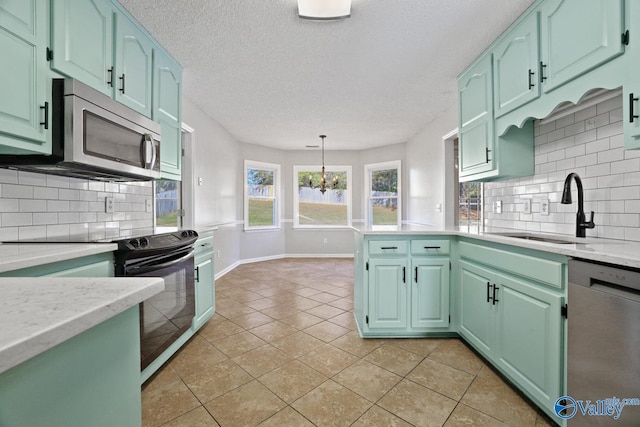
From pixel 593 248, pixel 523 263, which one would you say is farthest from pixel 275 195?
pixel 593 248

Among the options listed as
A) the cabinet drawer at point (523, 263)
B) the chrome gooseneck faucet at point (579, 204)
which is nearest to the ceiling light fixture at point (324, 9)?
the chrome gooseneck faucet at point (579, 204)

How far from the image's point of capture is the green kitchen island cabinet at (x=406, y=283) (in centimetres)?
238

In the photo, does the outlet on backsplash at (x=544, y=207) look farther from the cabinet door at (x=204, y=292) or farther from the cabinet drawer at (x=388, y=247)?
the cabinet door at (x=204, y=292)

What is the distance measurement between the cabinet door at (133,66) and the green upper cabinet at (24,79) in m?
0.47

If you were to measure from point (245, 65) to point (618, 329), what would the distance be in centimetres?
295

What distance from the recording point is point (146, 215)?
279 centimetres

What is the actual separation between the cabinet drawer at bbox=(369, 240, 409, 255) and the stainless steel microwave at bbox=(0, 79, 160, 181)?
1746 millimetres

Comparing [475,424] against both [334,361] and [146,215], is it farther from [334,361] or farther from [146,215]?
[146,215]

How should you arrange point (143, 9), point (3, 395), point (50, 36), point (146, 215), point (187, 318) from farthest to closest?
point (146, 215)
point (187, 318)
point (143, 9)
point (50, 36)
point (3, 395)

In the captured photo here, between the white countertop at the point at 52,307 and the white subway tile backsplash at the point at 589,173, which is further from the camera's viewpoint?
the white subway tile backsplash at the point at 589,173

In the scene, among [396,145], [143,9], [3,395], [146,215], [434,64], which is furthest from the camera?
[396,145]

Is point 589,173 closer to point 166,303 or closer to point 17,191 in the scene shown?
point 166,303

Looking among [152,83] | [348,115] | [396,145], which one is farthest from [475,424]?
[396,145]

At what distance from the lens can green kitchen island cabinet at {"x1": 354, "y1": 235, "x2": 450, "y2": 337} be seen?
7.79 feet
